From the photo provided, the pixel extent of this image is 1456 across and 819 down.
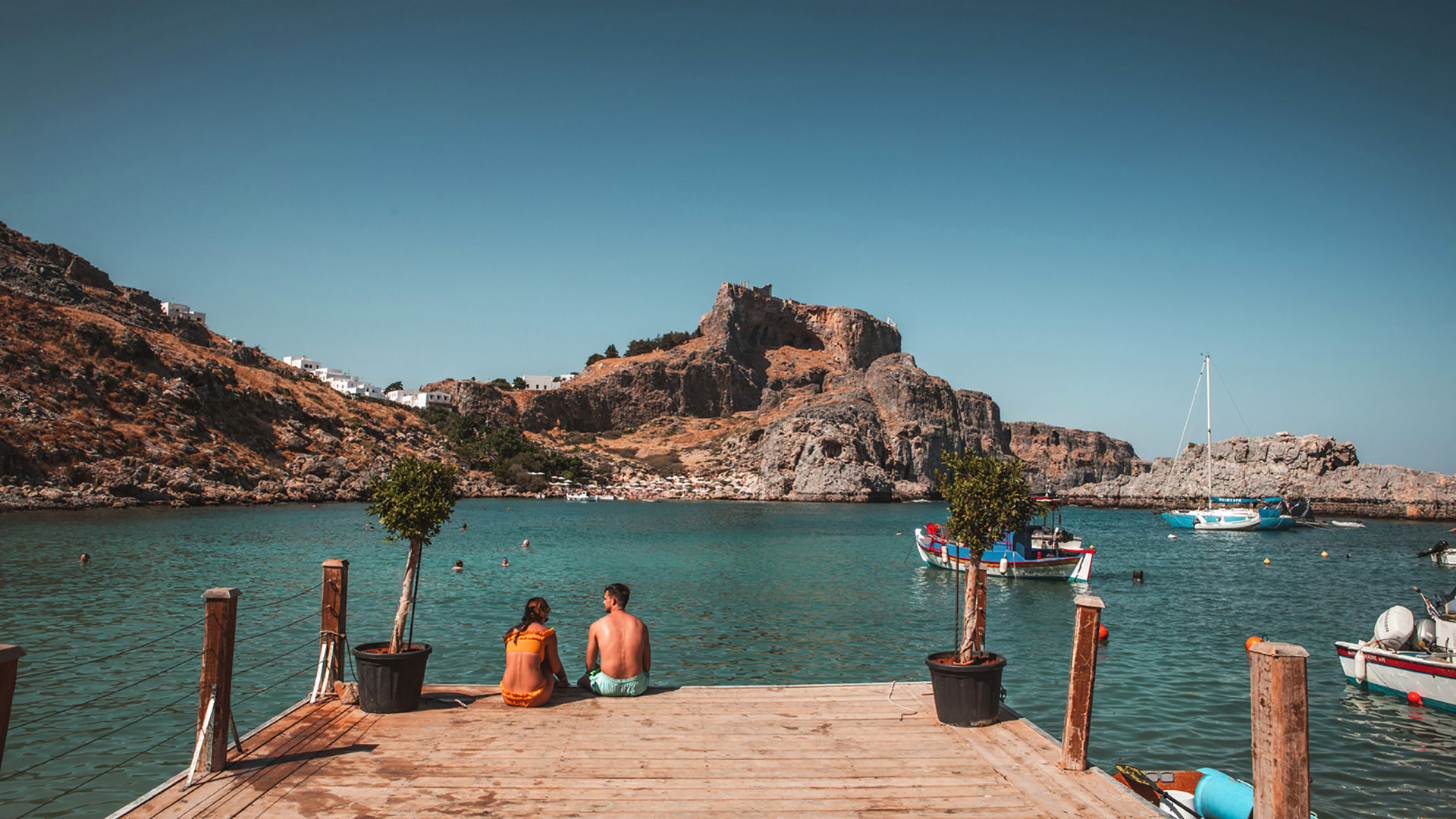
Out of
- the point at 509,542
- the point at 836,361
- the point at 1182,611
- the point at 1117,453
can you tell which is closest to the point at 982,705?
the point at 1182,611

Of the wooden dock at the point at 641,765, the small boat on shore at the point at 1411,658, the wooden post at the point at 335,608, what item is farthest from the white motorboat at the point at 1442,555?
the wooden post at the point at 335,608

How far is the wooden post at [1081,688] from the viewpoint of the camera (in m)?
5.64

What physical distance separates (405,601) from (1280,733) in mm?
6718

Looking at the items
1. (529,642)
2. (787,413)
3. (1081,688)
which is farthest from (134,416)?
(787,413)

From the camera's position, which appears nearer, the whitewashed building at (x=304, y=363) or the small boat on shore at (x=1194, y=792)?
the small boat on shore at (x=1194, y=792)

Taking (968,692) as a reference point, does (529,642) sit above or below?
above

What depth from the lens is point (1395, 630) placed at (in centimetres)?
1186

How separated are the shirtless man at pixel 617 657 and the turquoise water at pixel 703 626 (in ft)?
14.4

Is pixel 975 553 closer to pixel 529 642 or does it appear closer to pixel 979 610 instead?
pixel 979 610

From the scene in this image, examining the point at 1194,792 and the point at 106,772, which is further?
the point at 106,772

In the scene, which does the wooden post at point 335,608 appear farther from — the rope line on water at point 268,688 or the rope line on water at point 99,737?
the rope line on water at point 268,688

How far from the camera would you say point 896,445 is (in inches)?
4067

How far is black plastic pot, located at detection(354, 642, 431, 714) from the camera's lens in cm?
677

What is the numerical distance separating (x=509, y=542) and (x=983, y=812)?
34905 mm
